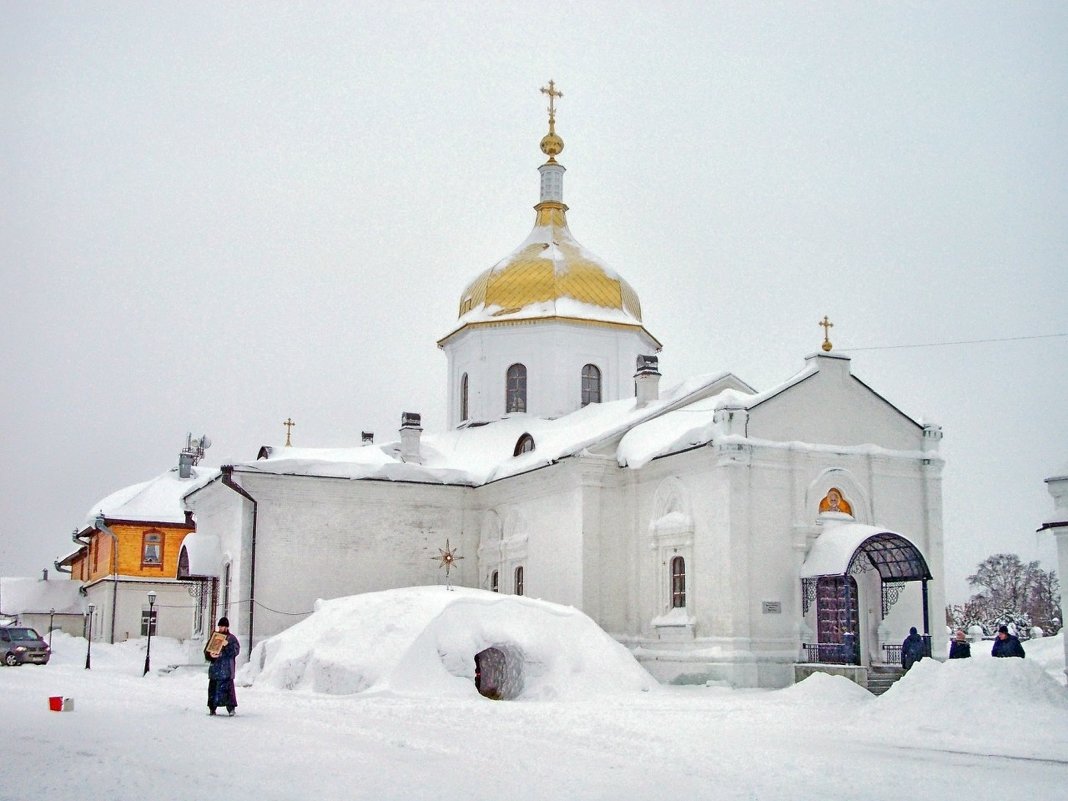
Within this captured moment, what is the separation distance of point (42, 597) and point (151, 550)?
337 inches

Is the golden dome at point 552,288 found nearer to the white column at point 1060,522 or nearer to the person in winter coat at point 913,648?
the person in winter coat at point 913,648

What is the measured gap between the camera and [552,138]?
33656 millimetres

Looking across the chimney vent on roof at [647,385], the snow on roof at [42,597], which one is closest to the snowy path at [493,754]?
the chimney vent on roof at [647,385]

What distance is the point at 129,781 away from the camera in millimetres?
9391

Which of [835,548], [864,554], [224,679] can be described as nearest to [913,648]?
[835,548]

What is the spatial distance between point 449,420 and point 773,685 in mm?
14128

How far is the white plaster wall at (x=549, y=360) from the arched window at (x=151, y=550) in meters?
15.9

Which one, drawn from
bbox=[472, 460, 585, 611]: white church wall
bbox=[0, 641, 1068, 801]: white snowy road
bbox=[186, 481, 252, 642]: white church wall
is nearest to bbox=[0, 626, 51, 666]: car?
bbox=[186, 481, 252, 642]: white church wall

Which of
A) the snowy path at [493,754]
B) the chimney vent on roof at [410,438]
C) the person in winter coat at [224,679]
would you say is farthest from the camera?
the chimney vent on roof at [410,438]

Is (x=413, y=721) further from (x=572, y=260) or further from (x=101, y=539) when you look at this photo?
(x=101, y=539)

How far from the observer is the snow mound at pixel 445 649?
62.9 feet

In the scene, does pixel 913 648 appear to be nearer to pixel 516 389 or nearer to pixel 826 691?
pixel 826 691

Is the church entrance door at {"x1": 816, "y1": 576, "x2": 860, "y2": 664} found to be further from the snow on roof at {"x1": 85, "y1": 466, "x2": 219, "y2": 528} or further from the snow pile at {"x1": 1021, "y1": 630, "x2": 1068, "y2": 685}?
the snow on roof at {"x1": 85, "y1": 466, "x2": 219, "y2": 528}

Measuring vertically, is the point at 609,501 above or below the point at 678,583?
above
